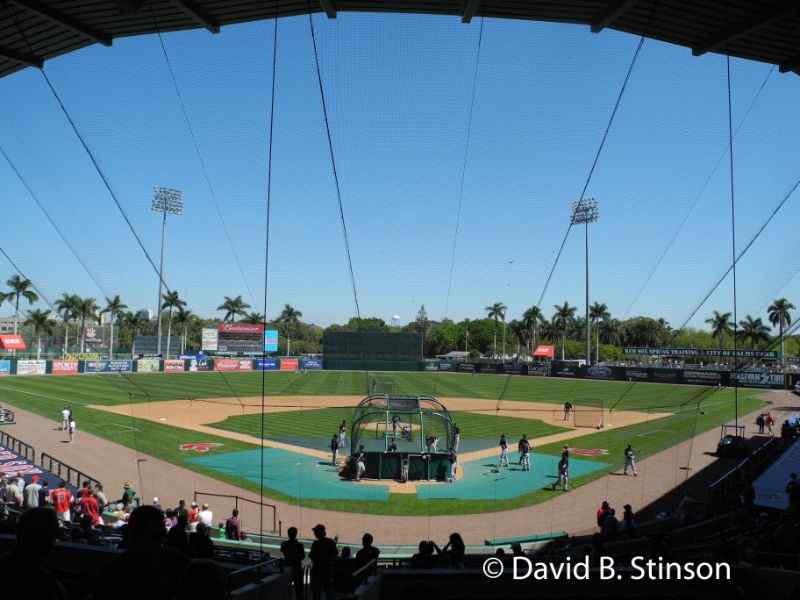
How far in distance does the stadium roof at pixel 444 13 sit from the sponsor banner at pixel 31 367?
53.1 m

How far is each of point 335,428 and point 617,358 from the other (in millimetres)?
Answer: 76834

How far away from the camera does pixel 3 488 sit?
1293 centimetres

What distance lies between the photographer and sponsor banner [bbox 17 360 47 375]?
53.2m

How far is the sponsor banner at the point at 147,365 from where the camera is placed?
60.8 m

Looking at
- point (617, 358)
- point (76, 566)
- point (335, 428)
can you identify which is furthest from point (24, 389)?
point (617, 358)

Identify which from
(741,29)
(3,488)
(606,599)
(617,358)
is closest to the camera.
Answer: (606,599)

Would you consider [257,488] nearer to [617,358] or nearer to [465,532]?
[465,532]

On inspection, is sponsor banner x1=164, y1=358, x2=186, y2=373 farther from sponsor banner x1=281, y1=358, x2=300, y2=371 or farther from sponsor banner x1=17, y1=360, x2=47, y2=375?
sponsor banner x1=281, y1=358, x2=300, y2=371

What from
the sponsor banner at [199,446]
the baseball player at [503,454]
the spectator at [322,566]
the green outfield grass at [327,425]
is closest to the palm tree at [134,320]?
the green outfield grass at [327,425]

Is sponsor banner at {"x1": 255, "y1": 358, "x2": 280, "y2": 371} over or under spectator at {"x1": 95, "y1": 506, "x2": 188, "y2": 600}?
under

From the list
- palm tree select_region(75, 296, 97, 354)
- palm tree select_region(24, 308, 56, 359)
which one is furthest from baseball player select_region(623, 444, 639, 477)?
palm tree select_region(75, 296, 97, 354)

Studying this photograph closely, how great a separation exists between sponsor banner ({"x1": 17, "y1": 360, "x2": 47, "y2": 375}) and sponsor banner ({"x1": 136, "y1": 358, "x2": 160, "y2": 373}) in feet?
28.5

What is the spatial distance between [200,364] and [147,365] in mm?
7441

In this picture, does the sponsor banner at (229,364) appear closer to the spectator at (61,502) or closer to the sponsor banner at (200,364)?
the sponsor banner at (200,364)
